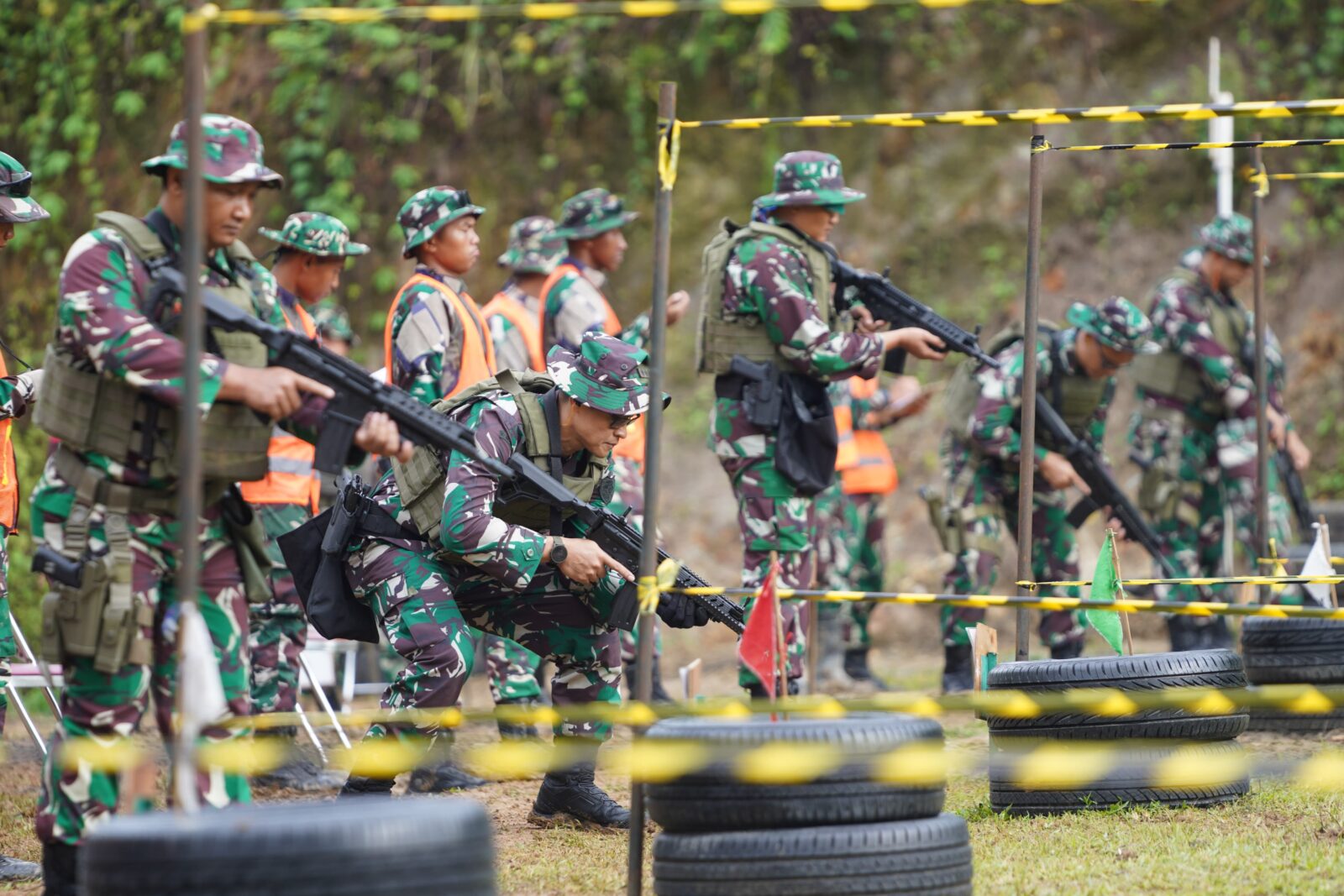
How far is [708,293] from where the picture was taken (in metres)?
8.49

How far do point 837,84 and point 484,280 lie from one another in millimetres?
3515

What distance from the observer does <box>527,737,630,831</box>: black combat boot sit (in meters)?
6.72

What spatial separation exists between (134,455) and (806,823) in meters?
2.15

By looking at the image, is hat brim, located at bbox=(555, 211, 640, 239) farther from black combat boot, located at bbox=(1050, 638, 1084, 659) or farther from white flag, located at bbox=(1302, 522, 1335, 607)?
white flag, located at bbox=(1302, 522, 1335, 607)

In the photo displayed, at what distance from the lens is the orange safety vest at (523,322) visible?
9555 mm

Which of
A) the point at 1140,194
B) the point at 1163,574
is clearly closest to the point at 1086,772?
the point at 1163,574

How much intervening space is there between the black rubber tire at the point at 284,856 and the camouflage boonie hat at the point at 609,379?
2495mm

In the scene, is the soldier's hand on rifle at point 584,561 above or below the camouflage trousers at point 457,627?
above

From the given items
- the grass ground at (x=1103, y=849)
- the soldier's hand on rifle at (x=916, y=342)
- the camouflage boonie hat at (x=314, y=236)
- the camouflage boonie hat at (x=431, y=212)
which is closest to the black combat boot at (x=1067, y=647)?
the soldier's hand on rifle at (x=916, y=342)

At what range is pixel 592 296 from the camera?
30.9 feet

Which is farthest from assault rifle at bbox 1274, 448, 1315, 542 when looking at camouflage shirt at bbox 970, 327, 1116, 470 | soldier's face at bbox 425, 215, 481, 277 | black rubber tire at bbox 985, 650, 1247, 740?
soldier's face at bbox 425, 215, 481, 277

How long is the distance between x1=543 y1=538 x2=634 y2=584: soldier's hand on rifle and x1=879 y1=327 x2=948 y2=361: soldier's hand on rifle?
101 inches

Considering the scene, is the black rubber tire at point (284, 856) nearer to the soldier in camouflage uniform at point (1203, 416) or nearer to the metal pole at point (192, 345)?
the metal pole at point (192, 345)

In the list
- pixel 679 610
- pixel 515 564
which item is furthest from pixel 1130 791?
pixel 515 564
